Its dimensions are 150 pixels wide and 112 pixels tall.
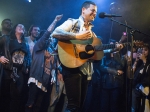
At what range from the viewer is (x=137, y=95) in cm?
449

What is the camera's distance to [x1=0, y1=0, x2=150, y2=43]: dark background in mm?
5957

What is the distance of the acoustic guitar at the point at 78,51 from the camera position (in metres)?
2.89

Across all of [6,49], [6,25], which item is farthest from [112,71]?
[6,25]

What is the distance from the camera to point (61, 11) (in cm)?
613

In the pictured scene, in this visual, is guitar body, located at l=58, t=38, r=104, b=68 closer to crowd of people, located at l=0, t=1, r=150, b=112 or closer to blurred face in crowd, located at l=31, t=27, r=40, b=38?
crowd of people, located at l=0, t=1, r=150, b=112

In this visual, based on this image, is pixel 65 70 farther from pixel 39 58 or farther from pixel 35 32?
pixel 35 32

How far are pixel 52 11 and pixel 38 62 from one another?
2.61 m

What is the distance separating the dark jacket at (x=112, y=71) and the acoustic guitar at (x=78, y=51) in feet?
4.51

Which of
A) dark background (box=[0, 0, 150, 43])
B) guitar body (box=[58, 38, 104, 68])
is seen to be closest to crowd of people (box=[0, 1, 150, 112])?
guitar body (box=[58, 38, 104, 68])

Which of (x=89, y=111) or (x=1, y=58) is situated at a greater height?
(x=1, y=58)

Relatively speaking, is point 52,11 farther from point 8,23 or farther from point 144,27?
point 144,27

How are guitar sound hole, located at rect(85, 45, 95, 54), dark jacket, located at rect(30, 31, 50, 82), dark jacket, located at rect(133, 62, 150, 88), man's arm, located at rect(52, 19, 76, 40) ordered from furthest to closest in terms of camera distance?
dark jacket, located at rect(133, 62, 150, 88)
dark jacket, located at rect(30, 31, 50, 82)
guitar sound hole, located at rect(85, 45, 95, 54)
man's arm, located at rect(52, 19, 76, 40)

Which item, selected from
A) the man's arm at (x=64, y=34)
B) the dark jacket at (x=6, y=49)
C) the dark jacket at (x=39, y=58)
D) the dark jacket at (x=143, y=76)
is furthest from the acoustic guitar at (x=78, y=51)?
the dark jacket at (x=143, y=76)

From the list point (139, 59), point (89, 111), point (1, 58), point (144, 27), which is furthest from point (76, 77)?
point (144, 27)
